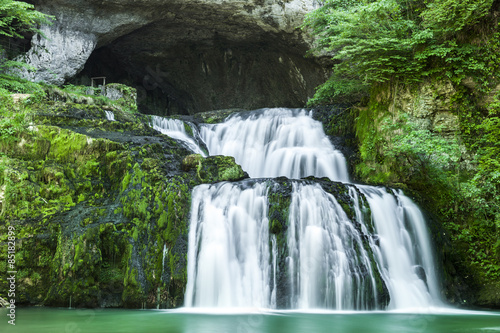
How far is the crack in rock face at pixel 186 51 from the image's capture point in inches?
580

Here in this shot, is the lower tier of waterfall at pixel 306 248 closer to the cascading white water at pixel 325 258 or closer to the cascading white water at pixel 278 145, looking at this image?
the cascading white water at pixel 325 258

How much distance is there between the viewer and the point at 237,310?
6207 millimetres

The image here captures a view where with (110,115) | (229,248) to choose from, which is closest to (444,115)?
(229,248)

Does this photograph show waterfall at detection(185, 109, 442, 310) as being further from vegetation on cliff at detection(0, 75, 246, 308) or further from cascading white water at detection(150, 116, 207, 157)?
cascading white water at detection(150, 116, 207, 157)

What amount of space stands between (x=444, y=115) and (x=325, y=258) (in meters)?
4.85

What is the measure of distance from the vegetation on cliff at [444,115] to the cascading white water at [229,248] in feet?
12.1

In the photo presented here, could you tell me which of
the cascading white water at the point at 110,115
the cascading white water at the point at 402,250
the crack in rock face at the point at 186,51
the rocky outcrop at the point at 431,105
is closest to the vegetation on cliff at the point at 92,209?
the cascading white water at the point at 110,115

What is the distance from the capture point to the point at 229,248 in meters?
6.96

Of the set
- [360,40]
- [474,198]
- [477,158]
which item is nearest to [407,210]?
[474,198]

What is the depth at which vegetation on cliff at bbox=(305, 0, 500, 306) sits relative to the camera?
801cm

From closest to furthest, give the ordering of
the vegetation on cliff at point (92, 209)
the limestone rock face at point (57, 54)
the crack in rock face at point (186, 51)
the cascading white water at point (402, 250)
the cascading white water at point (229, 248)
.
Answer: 1. the vegetation on cliff at point (92, 209)
2. the cascading white water at point (229, 248)
3. the cascading white water at point (402, 250)
4. the limestone rock face at point (57, 54)
5. the crack in rock face at point (186, 51)

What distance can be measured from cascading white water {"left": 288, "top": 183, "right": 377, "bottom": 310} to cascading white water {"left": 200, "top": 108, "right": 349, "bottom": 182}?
2.99m

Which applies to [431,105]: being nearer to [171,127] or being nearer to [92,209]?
[171,127]

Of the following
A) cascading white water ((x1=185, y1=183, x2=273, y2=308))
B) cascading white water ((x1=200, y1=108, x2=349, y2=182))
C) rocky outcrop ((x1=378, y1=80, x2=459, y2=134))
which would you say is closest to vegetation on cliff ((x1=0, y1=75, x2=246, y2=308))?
cascading white water ((x1=185, y1=183, x2=273, y2=308))
